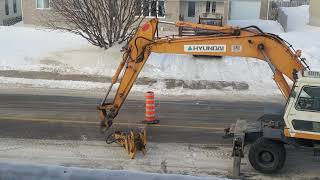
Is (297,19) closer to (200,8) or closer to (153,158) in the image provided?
(200,8)

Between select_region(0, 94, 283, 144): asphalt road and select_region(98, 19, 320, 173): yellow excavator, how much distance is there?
1.40 meters

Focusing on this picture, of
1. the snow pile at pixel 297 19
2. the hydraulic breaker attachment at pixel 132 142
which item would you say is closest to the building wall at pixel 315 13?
the snow pile at pixel 297 19

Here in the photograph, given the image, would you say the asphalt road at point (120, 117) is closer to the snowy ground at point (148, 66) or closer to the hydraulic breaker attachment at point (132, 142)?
the hydraulic breaker attachment at point (132, 142)

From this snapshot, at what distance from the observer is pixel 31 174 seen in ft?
9.77

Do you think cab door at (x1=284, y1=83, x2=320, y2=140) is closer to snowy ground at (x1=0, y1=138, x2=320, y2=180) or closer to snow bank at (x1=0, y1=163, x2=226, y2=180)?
snowy ground at (x1=0, y1=138, x2=320, y2=180)

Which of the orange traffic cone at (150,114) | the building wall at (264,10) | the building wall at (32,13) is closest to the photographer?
the orange traffic cone at (150,114)

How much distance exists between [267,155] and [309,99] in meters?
1.58

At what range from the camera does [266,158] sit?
399 inches

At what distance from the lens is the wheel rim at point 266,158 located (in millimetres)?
10070

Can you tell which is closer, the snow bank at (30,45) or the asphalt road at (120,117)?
the asphalt road at (120,117)

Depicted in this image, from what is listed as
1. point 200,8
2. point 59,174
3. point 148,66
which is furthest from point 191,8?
point 59,174

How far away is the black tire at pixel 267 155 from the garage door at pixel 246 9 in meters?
37.8

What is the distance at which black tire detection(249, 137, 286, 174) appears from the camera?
32.8 ft

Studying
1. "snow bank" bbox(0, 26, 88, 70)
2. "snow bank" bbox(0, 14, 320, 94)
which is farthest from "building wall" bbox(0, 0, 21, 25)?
"snow bank" bbox(0, 14, 320, 94)
